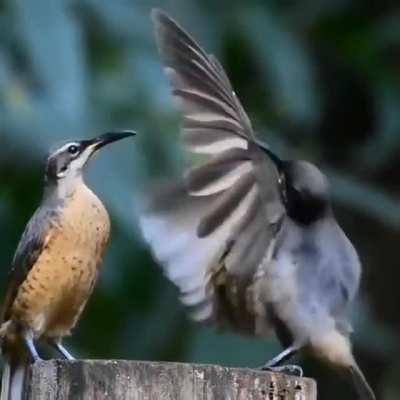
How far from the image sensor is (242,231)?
412 centimetres

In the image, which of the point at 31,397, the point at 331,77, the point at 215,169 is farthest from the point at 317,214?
the point at 331,77

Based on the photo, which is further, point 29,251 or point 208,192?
point 29,251

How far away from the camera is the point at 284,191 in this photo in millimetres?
4152

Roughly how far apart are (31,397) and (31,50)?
2.58 metres

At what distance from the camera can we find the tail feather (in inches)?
164

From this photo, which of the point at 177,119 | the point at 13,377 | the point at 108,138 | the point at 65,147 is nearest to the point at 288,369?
the point at 13,377

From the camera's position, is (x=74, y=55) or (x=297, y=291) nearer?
(x=297, y=291)

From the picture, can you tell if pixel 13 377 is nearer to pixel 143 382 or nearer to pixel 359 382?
pixel 359 382

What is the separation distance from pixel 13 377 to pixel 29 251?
0.34 metres

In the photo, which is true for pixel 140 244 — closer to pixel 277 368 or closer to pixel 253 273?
pixel 253 273

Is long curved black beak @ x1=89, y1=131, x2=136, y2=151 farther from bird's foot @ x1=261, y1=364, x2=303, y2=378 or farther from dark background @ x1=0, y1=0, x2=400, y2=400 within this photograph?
dark background @ x1=0, y1=0, x2=400, y2=400

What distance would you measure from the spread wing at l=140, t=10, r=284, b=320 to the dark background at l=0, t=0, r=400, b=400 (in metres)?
1.56

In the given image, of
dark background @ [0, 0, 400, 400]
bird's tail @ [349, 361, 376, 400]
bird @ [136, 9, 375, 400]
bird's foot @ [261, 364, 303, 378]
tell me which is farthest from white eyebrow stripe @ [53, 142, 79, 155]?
dark background @ [0, 0, 400, 400]

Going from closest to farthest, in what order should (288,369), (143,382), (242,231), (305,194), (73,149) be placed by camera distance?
(143,382), (288,369), (242,231), (305,194), (73,149)
